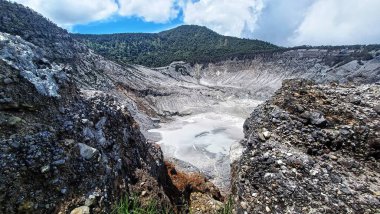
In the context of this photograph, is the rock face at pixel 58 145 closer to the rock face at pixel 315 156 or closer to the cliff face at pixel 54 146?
the cliff face at pixel 54 146

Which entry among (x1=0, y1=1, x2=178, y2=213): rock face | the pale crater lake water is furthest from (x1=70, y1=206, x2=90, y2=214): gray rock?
the pale crater lake water

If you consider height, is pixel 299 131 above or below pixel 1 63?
below

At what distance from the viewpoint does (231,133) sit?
4456cm

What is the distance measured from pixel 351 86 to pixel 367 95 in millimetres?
930

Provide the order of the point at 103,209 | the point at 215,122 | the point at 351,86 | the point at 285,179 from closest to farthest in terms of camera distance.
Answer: the point at 285,179
the point at 103,209
the point at 351,86
the point at 215,122

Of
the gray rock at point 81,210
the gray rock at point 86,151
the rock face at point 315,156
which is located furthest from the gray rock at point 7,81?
the rock face at point 315,156

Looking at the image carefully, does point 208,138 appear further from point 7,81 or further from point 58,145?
point 7,81

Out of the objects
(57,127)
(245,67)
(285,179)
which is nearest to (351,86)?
(285,179)

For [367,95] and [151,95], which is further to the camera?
[151,95]

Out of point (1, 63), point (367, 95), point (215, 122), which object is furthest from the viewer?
point (215, 122)

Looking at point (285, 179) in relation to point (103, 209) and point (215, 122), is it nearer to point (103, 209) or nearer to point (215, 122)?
point (103, 209)

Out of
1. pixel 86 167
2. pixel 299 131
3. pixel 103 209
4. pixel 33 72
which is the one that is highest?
pixel 33 72

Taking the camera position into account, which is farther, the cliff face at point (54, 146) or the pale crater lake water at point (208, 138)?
the pale crater lake water at point (208, 138)

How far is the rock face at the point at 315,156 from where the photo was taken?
6.90 metres
